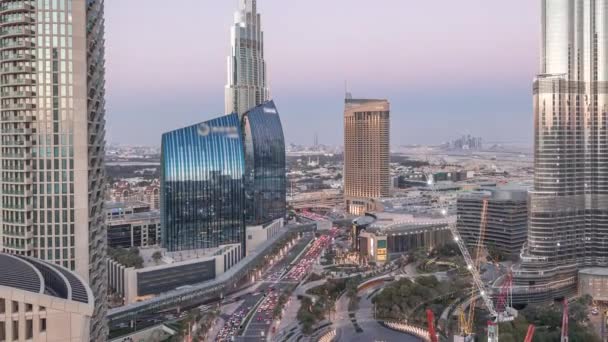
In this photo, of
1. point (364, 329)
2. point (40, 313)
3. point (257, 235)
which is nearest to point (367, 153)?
point (257, 235)

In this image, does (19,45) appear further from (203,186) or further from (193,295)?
(203,186)

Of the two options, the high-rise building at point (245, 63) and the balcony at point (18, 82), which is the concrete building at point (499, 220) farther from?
the high-rise building at point (245, 63)

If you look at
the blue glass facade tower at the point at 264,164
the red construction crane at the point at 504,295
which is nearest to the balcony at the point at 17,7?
the red construction crane at the point at 504,295

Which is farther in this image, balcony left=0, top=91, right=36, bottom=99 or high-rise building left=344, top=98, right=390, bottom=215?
high-rise building left=344, top=98, right=390, bottom=215

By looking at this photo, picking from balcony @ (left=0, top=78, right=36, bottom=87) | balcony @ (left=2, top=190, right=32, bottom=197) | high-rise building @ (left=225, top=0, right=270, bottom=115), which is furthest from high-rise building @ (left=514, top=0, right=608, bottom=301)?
high-rise building @ (left=225, top=0, right=270, bottom=115)

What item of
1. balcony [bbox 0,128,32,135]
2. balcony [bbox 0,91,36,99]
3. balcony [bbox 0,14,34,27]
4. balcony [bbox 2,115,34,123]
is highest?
balcony [bbox 0,14,34,27]

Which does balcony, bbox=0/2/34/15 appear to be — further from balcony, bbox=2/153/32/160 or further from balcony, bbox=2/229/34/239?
balcony, bbox=2/229/34/239
